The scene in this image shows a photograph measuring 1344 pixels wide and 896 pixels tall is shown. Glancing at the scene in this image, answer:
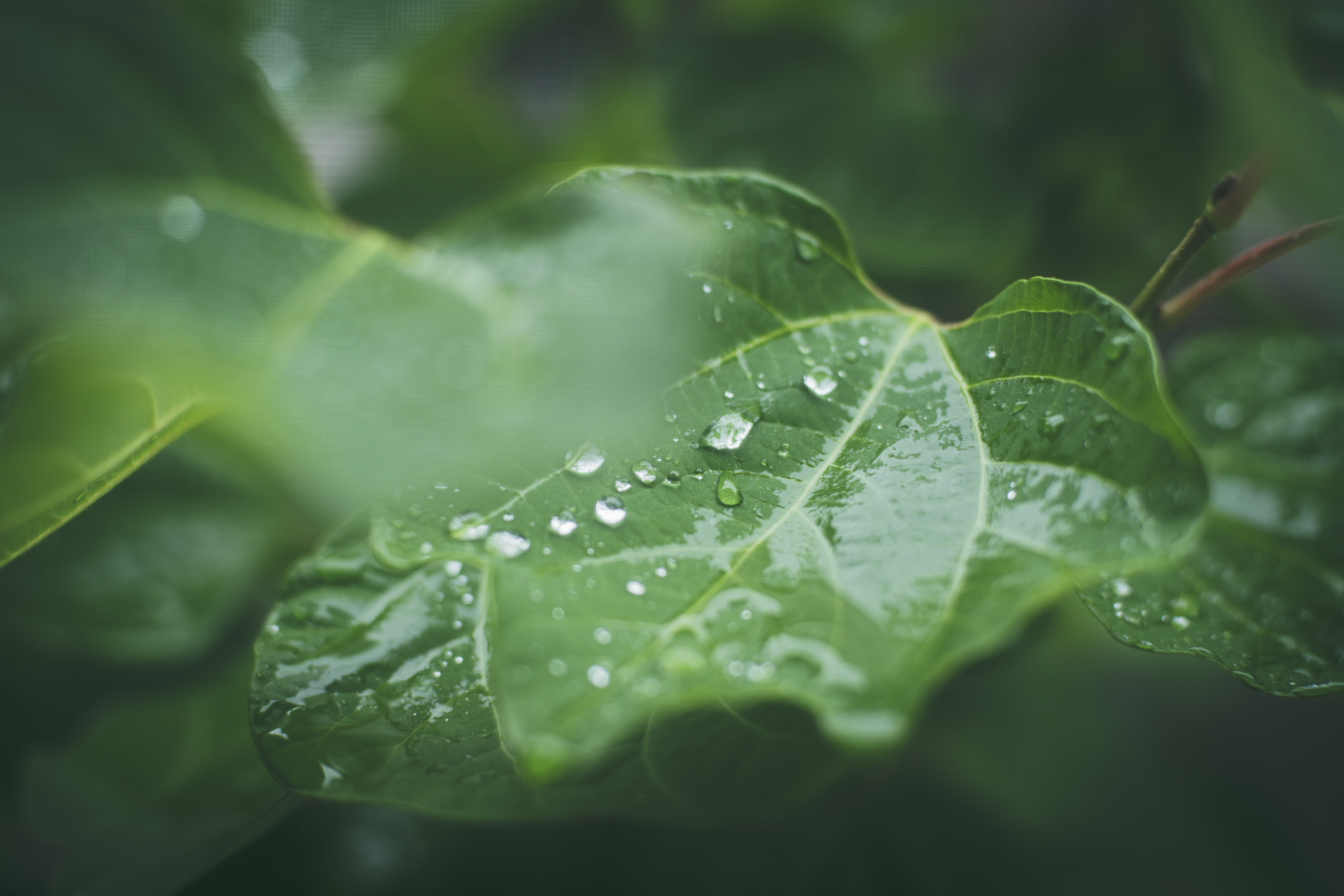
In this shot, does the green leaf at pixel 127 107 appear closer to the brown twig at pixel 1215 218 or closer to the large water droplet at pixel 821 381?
the large water droplet at pixel 821 381

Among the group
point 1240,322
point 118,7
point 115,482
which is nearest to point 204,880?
point 115,482

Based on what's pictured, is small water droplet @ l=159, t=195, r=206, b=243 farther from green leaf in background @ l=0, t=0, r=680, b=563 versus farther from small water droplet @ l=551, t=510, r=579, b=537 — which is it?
small water droplet @ l=551, t=510, r=579, b=537

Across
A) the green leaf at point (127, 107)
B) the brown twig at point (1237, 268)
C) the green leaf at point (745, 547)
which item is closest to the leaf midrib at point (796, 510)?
the green leaf at point (745, 547)

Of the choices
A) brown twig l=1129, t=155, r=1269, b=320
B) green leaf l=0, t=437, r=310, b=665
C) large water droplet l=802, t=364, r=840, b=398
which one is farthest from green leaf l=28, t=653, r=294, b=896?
brown twig l=1129, t=155, r=1269, b=320

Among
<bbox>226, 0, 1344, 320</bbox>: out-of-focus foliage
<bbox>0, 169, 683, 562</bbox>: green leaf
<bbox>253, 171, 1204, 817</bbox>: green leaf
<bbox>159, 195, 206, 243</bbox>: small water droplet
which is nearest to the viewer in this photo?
<bbox>253, 171, 1204, 817</bbox>: green leaf

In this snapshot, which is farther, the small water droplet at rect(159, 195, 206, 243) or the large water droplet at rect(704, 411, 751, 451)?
the small water droplet at rect(159, 195, 206, 243)

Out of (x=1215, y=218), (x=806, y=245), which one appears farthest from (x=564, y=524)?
(x=1215, y=218)

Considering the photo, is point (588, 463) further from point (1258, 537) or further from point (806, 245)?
point (1258, 537)
